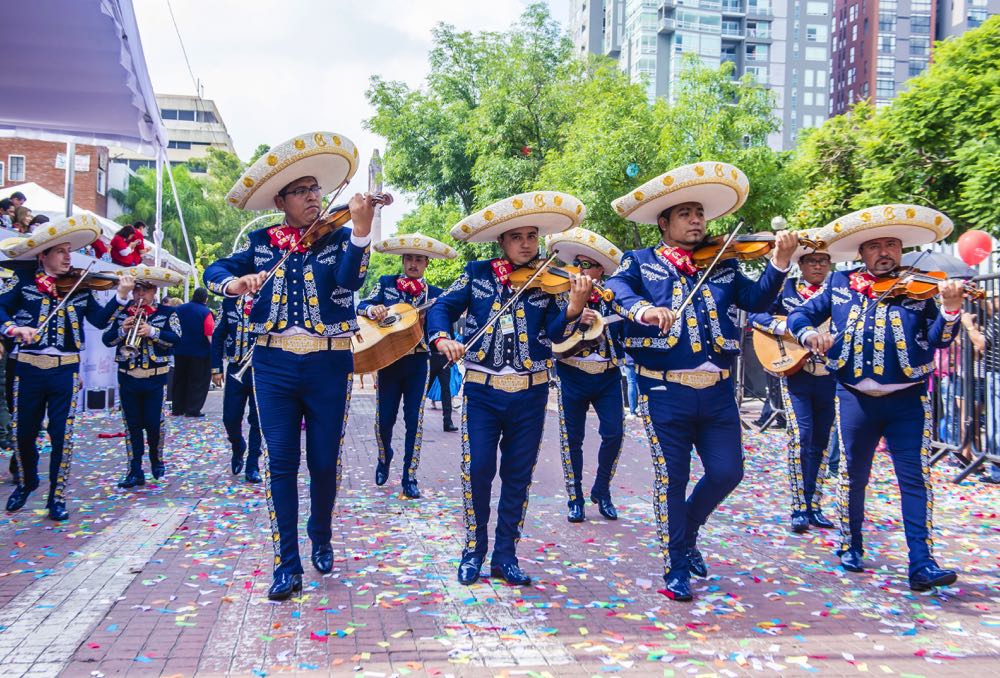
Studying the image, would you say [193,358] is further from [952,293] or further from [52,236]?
[952,293]

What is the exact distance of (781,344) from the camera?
7234mm

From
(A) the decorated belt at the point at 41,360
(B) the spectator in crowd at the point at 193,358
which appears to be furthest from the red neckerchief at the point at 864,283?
(B) the spectator in crowd at the point at 193,358

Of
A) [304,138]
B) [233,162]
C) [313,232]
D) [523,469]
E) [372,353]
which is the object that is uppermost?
[233,162]

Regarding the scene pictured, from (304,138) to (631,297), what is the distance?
2.06 meters

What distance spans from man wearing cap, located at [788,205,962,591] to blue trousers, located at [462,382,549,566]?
1.83m

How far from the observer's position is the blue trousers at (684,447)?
16.7 ft

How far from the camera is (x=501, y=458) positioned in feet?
17.6

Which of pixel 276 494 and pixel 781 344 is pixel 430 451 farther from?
pixel 276 494

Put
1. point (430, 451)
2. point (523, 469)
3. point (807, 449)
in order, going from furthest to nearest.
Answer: point (430, 451)
point (807, 449)
point (523, 469)

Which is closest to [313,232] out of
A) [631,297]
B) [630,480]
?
[631,297]

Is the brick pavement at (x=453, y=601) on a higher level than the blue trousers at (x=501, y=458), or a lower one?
lower

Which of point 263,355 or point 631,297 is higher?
point 631,297

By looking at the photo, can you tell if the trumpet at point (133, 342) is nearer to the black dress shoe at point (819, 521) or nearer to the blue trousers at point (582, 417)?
the blue trousers at point (582, 417)

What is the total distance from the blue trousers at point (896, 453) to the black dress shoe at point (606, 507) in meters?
1.99
